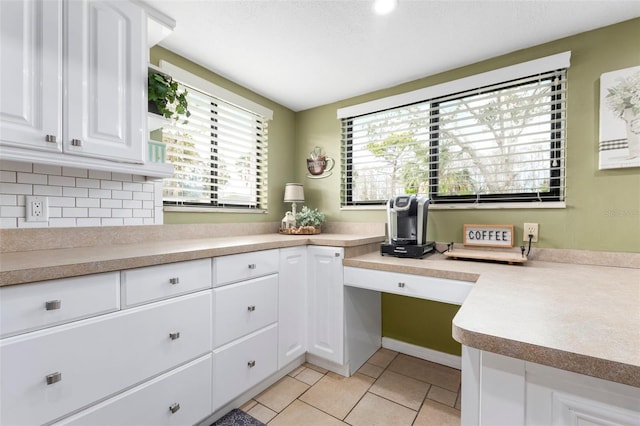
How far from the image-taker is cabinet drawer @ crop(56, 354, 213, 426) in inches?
43.3

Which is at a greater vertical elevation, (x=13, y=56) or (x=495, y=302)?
A: (x=13, y=56)

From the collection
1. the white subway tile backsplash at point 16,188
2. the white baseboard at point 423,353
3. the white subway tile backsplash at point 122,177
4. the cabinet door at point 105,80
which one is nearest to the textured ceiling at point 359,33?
the cabinet door at point 105,80

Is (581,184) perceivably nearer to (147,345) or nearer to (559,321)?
(559,321)

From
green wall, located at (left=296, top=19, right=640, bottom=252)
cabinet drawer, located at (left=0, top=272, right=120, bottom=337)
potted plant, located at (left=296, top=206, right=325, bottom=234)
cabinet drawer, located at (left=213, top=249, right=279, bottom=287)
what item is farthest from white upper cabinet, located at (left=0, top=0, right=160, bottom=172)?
green wall, located at (left=296, top=19, right=640, bottom=252)

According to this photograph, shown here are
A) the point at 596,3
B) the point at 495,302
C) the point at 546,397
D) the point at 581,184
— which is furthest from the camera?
the point at 581,184

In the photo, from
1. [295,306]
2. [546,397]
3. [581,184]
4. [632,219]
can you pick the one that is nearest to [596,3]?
[581,184]

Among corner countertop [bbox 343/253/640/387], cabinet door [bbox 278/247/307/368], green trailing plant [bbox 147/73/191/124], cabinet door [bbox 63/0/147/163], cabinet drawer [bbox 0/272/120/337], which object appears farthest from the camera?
cabinet door [bbox 278/247/307/368]

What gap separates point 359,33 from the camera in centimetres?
175

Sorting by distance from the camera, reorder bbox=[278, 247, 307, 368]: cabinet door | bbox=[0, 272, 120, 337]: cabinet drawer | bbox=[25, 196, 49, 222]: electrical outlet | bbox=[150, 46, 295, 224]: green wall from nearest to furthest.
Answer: bbox=[0, 272, 120, 337]: cabinet drawer → bbox=[25, 196, 49, 222]: electrical outlet → bbox=[278, 247, 307, 368]: cabinet door → bbox=[150, 46, 295, 224]: green wall

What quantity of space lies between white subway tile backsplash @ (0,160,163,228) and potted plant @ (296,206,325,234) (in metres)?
1.14

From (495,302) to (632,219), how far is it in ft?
4.71

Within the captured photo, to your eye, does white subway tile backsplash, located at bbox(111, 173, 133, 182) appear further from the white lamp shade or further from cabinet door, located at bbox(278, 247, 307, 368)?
the white lamp shade

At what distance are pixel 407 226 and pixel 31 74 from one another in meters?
2.10

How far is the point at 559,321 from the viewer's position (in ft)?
2.43
